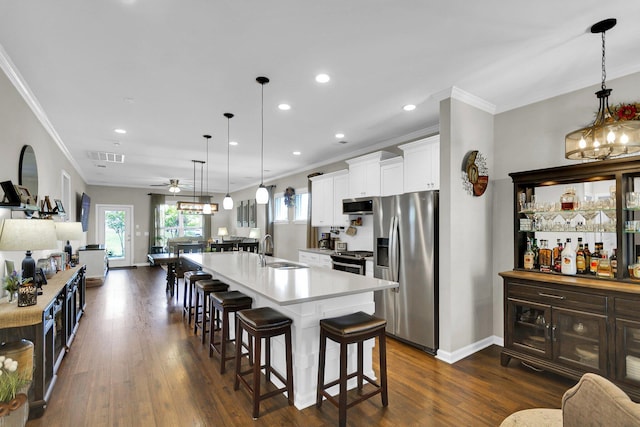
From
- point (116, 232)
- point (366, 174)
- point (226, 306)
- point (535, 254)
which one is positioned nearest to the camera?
point (226, 306)

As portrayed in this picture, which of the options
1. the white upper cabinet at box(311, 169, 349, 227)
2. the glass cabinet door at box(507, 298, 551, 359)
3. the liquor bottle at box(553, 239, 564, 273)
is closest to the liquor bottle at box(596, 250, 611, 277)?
the liquor bottle at box(553, 239, 564, 273)

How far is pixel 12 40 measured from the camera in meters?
2.30

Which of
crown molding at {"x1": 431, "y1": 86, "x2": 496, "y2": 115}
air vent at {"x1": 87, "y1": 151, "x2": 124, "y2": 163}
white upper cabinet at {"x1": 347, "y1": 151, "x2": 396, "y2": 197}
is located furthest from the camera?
air vent at {"x1": 87, "y1": 151, "x2": 124, "y2": 163}

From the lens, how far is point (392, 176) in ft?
14.5

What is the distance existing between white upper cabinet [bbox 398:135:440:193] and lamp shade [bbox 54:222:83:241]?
4.71m

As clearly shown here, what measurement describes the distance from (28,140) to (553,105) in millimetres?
5540

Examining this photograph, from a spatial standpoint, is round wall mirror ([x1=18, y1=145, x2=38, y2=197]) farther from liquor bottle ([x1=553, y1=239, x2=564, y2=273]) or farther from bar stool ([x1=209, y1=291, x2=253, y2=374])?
liquor bottle ([x1=553, y1=239, x2=564, y2=273])

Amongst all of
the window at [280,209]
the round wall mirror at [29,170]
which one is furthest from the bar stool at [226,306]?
the window at [280,209]

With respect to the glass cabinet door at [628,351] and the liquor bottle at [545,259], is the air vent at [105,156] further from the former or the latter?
the glass cabinet door at [628,351]

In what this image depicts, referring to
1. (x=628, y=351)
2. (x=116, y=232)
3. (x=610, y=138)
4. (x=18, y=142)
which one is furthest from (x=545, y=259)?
(x=116, y=232)

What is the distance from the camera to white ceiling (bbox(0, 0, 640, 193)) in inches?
78.8

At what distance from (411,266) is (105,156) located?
19.8 feet

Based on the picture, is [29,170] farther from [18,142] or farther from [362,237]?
[362,237]

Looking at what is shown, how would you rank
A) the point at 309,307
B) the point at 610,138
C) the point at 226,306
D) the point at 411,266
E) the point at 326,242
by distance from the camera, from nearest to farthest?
the point at 610,138 < the point at 309,307 < the point at 226,306 < the point at 411,266 < the point at 326,242
